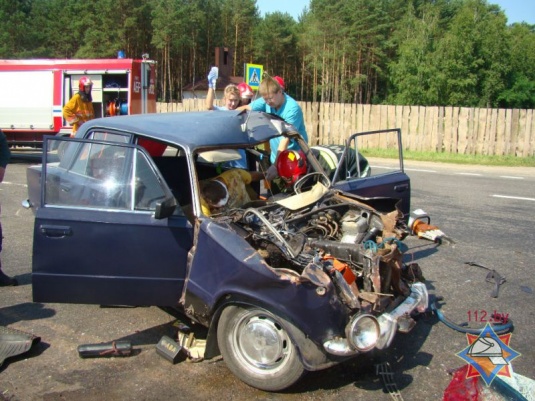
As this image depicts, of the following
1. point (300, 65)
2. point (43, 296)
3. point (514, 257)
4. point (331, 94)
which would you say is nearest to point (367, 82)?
point (331, 94)

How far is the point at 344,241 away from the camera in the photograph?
409cm

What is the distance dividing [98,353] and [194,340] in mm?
725

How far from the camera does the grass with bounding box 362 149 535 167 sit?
56.6 feet

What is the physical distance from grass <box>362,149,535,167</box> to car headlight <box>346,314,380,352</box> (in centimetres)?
1565

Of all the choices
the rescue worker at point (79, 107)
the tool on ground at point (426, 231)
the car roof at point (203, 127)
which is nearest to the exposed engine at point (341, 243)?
the car roof at point (203, 127)

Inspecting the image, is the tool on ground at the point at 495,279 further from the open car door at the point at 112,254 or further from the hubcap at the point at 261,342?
the open car door at the point at 112,254

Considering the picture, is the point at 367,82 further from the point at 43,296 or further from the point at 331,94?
the point at 43,296

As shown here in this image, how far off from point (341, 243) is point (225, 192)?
1.09 m

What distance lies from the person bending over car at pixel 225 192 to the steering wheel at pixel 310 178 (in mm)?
440

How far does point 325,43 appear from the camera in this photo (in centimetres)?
5281

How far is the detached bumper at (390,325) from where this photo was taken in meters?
3.06

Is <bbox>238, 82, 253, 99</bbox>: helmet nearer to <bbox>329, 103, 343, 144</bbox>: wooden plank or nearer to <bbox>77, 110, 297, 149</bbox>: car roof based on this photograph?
<bbox>77, 110, 297, 149</bbox>: car roof

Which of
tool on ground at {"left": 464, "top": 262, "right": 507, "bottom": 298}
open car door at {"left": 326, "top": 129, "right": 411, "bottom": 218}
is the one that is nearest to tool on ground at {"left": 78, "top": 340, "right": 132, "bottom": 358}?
open car door at {"left": 326, "top": 129, "right": 411, "bottom": 218}

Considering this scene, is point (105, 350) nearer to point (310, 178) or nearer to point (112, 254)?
point (112, 254)
